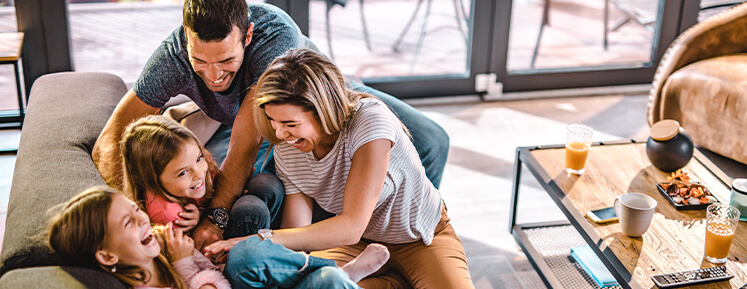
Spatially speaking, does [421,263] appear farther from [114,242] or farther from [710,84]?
[710,84]

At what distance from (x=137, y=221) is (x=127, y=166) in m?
0.40

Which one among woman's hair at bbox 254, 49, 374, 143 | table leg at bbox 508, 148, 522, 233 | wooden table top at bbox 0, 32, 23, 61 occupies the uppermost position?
woman's hair at bbox 254, 49, 374, 143

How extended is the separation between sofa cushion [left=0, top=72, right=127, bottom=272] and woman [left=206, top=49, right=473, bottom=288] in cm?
36

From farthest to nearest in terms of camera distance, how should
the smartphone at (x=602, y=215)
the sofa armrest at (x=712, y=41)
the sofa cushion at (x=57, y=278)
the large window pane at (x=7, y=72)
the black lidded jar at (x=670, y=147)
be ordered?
the large window pane at (x=7, y=72), the sofa armrest at (x=712, y=41), the black lidded jar at (x=670, y=147), the smartphone at (x=602, y=215), the sofa cushion at (x=57, y=278)

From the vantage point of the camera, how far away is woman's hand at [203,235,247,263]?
1568 mm

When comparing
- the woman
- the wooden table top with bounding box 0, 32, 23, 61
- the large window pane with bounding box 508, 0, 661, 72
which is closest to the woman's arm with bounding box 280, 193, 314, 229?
the woman

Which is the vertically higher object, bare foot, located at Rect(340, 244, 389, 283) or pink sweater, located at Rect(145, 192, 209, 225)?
pink sweater, located at Rect(145, 192, 209, 225)

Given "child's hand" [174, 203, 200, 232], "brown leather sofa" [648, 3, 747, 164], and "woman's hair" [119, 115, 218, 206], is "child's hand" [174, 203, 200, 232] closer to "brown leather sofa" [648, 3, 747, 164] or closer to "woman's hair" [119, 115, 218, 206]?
"woman's hair" [119, 115, 218, 206]

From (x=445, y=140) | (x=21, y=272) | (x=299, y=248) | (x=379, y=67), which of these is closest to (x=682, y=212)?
(x=445, y=140)

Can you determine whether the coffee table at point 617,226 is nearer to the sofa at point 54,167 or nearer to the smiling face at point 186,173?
the sofa at point 54,167

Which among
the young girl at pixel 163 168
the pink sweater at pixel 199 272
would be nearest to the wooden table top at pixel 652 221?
the pink sweater at pixel 199 272

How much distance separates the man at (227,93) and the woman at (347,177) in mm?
118

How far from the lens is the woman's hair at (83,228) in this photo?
1.30 metres

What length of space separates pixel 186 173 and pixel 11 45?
194 centimetres
